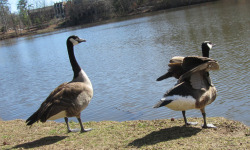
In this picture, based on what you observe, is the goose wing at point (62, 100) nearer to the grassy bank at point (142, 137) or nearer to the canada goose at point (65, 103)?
the canada goose at point (65, 103)

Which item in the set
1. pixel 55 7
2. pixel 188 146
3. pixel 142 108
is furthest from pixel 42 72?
pixel 55 7

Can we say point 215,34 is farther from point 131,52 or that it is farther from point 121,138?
point 121,138

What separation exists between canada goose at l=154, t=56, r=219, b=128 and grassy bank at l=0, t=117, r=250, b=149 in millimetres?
529

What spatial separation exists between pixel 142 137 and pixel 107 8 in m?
93.8

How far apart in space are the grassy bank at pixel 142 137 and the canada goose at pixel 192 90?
529 mm

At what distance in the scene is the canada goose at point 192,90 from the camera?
17.3ft

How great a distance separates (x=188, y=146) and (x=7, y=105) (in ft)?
36.3

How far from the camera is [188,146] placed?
15.1 feet

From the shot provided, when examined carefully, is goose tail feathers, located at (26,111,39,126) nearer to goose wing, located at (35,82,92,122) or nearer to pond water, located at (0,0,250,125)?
goose wing, located at (35,82,92,122)

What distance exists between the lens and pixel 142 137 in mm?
5578

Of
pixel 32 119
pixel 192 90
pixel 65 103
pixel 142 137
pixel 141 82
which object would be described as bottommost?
pixel 141 82

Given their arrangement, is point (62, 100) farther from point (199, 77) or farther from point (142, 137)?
point (199, 77)

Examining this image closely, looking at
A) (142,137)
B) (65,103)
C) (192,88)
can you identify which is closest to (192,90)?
(192,88)

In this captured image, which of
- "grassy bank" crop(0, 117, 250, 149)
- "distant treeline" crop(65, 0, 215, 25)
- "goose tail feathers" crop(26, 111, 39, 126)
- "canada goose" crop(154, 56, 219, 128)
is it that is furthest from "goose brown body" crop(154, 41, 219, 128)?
"distant treeline" crop(65, 0, 215, 25)
